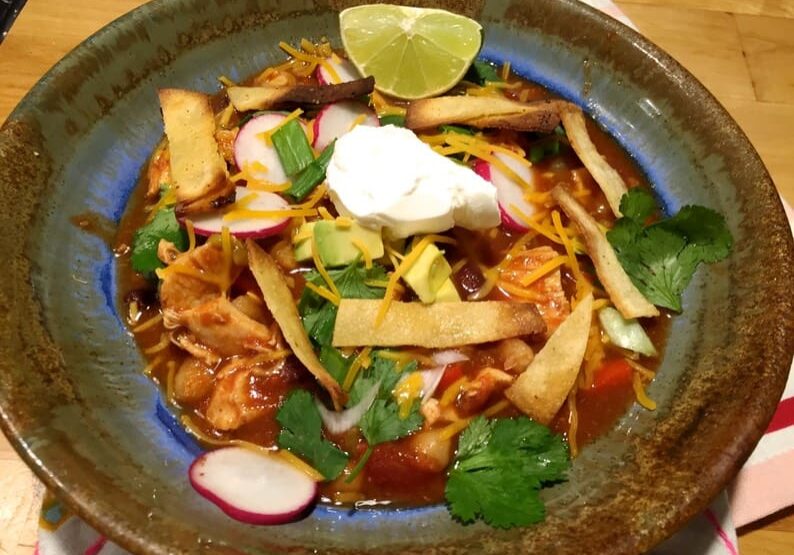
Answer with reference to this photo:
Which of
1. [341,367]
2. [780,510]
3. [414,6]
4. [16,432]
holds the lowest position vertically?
[780,510]

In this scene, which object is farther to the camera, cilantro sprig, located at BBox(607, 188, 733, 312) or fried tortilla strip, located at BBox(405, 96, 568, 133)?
fried tortilla strip, located at BBox(405, 96, 568, 133)

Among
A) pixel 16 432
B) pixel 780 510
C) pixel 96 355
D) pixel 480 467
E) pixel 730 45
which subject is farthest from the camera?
pixel 730 45

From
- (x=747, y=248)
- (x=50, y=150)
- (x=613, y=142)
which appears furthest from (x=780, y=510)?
(x=50, y=150)

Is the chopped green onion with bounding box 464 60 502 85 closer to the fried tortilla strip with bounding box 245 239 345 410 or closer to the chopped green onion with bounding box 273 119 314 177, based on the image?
the chopped green onion with bounding box 273 119 314 177

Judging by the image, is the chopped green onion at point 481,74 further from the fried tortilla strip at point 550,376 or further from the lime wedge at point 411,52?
the fried tortilla strip at point 550,376

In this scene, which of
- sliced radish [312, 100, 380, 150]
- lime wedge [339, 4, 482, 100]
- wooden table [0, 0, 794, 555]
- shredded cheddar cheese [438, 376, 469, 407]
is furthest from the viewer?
wooden table [0, 0, 794, 555]

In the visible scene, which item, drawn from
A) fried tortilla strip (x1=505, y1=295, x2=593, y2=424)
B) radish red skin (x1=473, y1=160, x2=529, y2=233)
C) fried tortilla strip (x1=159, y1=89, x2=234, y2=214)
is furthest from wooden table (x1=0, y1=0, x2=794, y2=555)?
fried tortilla strip (x1=505, y1=295, x2=593, y2=424)

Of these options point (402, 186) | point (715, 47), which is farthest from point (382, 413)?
point (715, 47)

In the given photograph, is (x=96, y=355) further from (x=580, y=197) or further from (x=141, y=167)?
(x=580, y=197)
